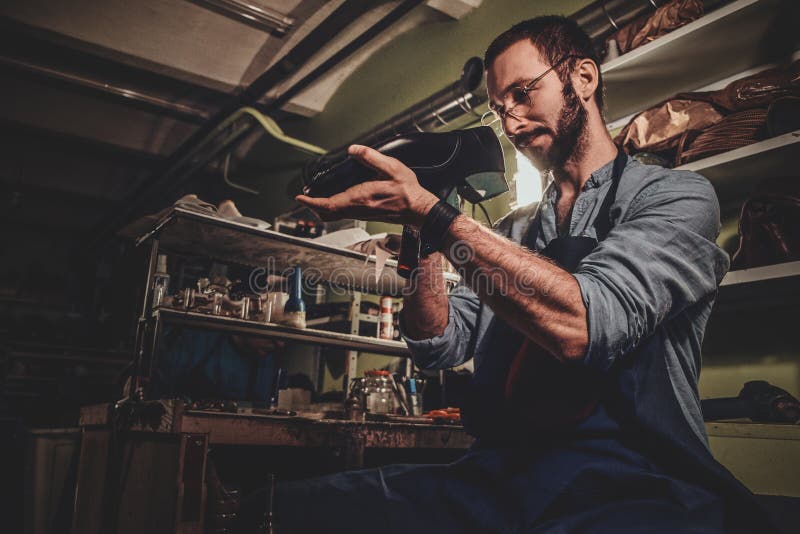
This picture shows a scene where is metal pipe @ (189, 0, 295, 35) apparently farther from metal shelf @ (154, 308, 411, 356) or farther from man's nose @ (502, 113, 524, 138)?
man's nose @ (502, 113, 524, 138)

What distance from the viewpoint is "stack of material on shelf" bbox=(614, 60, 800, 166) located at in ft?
5.74

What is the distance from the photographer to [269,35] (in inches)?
161

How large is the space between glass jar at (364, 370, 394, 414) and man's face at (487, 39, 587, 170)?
1492mm

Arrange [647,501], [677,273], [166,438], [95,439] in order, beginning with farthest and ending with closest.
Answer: [95,439] < [166,438] < [677,273] < [647,501]

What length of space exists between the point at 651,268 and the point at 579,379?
236 millimetres

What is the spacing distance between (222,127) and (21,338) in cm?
358

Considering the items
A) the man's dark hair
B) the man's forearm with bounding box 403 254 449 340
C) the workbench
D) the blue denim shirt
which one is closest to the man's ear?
the man's dark hair

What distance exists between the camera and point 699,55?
6.90 feet

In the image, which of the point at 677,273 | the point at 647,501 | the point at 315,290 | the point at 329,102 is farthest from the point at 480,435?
the point at 329,102

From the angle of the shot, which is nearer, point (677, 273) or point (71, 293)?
point (677, 273)

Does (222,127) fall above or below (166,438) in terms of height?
above

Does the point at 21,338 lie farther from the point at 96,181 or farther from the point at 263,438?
the point at 263,438

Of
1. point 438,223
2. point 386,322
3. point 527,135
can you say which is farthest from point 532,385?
point 386,322

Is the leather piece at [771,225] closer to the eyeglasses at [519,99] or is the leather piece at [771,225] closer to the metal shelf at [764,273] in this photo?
the metal shelf at [764,273]
